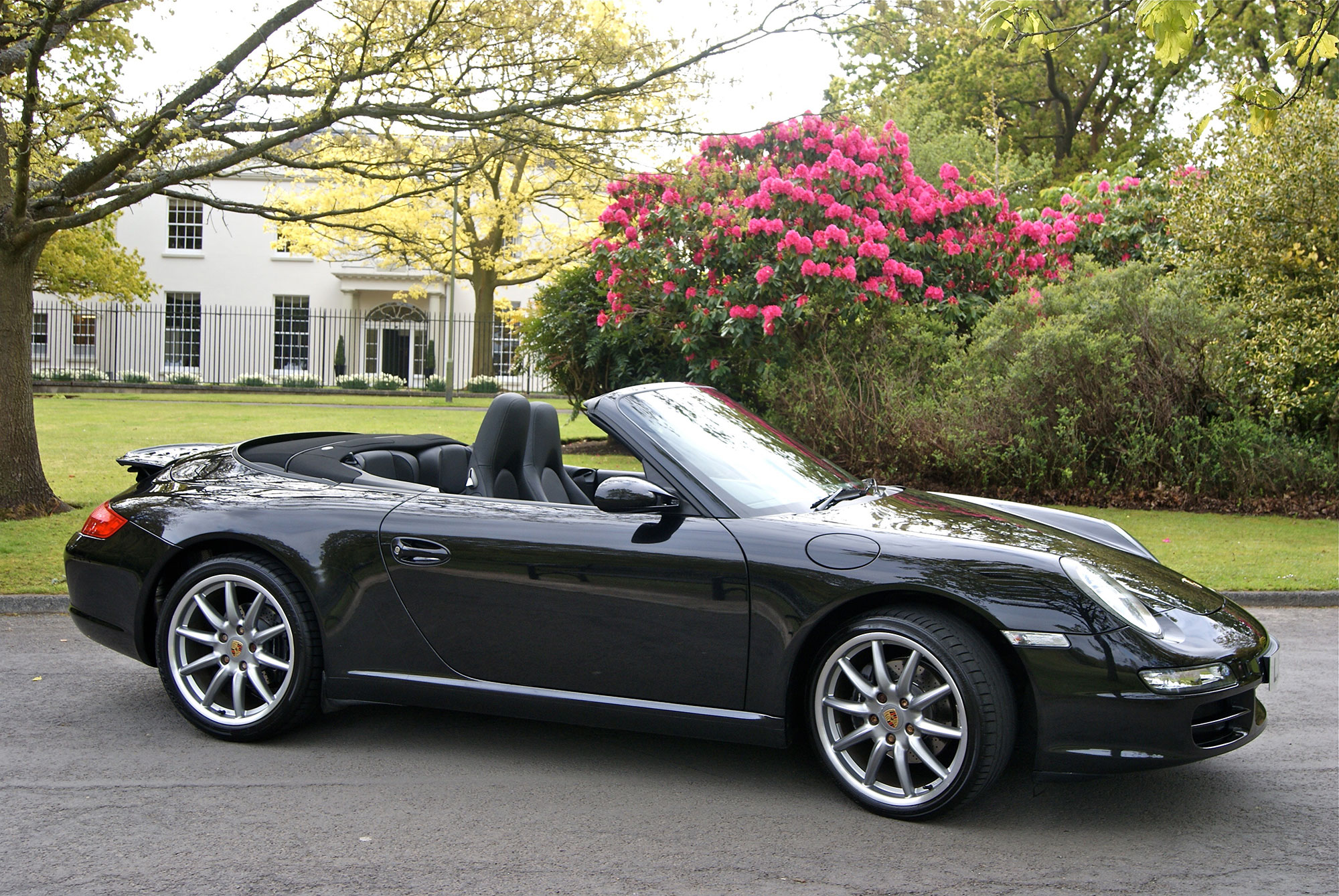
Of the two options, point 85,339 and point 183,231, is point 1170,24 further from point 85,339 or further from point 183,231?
point 183,231

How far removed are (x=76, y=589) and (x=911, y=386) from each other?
966cm

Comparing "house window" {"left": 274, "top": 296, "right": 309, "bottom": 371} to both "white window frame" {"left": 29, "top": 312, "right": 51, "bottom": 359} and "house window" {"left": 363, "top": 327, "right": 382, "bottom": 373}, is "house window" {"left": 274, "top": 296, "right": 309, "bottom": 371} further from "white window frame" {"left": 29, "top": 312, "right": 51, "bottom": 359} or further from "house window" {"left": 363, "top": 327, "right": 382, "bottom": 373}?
"white window frame" {"left": 29, "top": 312, "right": 51, "bottom": 359}

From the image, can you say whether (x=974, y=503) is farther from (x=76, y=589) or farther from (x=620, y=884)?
(x=76, y=589)

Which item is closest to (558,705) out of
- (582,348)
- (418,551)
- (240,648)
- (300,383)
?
(418,551)

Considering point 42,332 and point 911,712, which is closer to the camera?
point 911,712

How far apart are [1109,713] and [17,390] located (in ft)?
30.1

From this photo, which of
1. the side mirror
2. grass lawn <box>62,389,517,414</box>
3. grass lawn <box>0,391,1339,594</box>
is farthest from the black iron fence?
the side mirror

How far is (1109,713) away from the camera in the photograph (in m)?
3.30

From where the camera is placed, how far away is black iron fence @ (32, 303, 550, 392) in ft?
112

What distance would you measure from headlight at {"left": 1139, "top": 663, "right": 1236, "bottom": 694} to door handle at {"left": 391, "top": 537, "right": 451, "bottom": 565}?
2331 mm

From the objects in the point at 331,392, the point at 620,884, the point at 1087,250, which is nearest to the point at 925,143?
the point at 1087,250

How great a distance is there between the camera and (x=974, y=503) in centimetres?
473

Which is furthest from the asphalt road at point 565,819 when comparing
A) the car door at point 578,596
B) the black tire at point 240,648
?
the car door at point 578,596

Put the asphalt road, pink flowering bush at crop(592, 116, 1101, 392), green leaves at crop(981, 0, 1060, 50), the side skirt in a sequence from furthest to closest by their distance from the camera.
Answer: pink flowering bush at crop(592, 116, 1101, 392) < green leaves at crop(981, 0, 1060, 50) < the side skirt < the asphalt road
